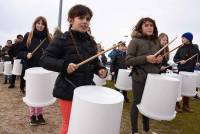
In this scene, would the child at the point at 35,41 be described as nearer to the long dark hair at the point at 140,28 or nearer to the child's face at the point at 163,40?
the long dark hair at the point at 140,28

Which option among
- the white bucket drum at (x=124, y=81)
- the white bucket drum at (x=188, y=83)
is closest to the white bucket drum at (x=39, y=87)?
the white bucket drum at (x=124, y=81)

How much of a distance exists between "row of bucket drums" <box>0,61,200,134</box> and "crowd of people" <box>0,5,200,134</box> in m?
0.23

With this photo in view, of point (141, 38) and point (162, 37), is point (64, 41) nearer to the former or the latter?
point (141, 38)

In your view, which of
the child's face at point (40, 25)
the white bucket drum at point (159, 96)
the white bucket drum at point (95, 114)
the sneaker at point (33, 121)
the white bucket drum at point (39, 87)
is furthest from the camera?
the child's face at point (40, 25)

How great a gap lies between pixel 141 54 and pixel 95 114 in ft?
6.63

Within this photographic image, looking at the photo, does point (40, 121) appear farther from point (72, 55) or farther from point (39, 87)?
point (72, 55)

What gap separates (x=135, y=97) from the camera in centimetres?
A: 433

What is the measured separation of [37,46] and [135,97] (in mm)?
2026

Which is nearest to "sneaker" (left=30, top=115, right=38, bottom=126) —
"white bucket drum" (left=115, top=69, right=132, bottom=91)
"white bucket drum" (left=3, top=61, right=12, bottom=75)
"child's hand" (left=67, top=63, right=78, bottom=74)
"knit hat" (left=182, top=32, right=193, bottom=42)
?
"child's hand" (left=67, top=63, right=78, bottom=74)

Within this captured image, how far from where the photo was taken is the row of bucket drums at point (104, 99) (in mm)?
2451

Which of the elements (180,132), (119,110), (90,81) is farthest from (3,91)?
(119,110)

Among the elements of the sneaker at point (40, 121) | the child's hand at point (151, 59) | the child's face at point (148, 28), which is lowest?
the sneaker at point (40, 121)

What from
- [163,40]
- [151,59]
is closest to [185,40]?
[163,40]

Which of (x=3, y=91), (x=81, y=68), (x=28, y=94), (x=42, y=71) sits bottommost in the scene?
(x=3, y=91)
